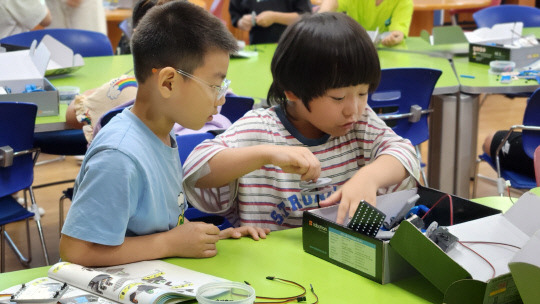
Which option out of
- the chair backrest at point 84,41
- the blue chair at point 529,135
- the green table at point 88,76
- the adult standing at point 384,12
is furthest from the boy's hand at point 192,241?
the chair backrest at point 84,41

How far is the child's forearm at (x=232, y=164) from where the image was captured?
4.93 feet

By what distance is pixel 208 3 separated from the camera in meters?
7.26

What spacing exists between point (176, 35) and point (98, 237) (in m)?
0.44

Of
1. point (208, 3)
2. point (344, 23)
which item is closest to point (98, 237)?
point (344, 23)

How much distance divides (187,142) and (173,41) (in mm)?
477

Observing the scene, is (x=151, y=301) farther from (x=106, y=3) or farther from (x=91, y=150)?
(x=106, y=3)

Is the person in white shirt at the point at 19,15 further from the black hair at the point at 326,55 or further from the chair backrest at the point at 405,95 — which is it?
the black hair at the point at 326,55

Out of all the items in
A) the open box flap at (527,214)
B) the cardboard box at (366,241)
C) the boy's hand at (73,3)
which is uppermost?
the open box flap at (527,214)

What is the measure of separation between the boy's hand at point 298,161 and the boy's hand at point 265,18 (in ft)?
10.2

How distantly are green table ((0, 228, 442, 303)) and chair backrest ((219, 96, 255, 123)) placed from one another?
1050 millimetres

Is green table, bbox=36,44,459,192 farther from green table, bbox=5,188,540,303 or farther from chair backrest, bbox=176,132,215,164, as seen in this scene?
green table, bbox=5,188,540,303

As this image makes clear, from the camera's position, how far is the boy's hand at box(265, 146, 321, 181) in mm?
1425

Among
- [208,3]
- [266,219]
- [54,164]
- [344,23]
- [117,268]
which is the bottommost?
[54,164]

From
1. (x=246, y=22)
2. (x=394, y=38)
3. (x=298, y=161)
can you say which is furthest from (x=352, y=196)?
(x=246, y=22)
